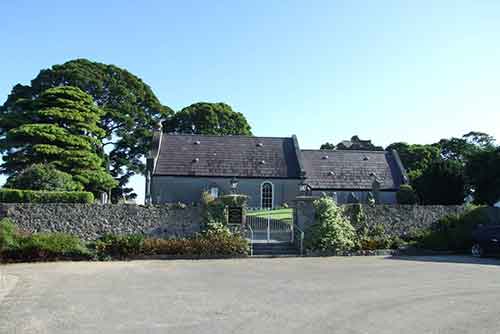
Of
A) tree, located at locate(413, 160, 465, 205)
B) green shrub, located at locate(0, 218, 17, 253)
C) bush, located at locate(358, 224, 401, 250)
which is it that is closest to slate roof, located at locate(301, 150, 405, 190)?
tree, located at locate(413, 160, 465, 205)

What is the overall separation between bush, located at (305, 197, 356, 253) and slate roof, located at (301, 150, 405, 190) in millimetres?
17152

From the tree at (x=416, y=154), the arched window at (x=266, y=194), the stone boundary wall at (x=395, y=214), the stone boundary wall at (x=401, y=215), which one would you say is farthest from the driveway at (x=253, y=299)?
the tree at (x=416, y=154)

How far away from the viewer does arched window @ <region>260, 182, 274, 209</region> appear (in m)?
37.3

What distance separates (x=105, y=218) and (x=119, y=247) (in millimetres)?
1974

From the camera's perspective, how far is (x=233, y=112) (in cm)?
5469

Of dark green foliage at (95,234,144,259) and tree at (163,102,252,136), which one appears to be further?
tree at (163,102,252,136)

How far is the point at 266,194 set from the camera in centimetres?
3756

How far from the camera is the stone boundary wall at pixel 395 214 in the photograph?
69.8 ft

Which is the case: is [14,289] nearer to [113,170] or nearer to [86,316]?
[86,316]

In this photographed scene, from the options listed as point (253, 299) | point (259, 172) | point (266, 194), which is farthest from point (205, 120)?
point (253, 299)

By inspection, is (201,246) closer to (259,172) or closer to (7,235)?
(7,235)

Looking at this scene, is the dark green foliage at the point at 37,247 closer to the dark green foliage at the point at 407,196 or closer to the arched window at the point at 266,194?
the arched window at the point at 266,194

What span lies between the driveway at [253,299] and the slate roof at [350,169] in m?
22.1

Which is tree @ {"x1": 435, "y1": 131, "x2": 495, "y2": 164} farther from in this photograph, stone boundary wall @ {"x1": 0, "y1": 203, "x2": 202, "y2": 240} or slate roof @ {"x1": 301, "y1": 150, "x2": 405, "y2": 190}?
stone boundary wall @ {"x1": 0, "y1": 203, "x2": 202, "y2": 240}
